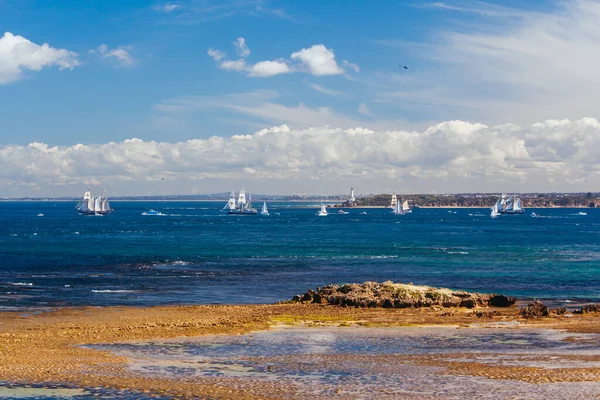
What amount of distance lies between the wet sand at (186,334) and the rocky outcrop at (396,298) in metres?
1.19

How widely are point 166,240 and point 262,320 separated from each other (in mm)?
93556

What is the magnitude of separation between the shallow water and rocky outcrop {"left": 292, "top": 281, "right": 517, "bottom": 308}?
877cm

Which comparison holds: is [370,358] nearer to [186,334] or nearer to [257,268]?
[186,334]

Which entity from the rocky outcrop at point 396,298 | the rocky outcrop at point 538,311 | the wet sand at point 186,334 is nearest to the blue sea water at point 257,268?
the rocky outcrop at point 396,298

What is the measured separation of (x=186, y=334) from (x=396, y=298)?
1744 cm

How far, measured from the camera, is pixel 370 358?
33.9 metres

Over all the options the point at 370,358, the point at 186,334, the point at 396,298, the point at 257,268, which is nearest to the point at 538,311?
the point at 396,298

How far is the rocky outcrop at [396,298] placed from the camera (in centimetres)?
5191

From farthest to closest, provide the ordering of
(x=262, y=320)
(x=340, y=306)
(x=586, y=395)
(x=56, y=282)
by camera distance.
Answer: (x=56, y=282) < (x=340, y=306) < (x=262, y=320) < (x=586, y=395)

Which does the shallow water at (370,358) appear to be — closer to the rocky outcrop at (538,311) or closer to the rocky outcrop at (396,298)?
the rocky outcrop at (538,311)

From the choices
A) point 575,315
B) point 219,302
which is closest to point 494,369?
point 575,315

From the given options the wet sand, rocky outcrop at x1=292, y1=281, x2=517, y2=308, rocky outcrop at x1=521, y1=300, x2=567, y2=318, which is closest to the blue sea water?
rocky outcrop at x1=292, y1=281, x2=517, y2=308

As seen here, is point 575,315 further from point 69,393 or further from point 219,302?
point 69,393

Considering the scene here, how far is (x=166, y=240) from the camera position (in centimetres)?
13662
